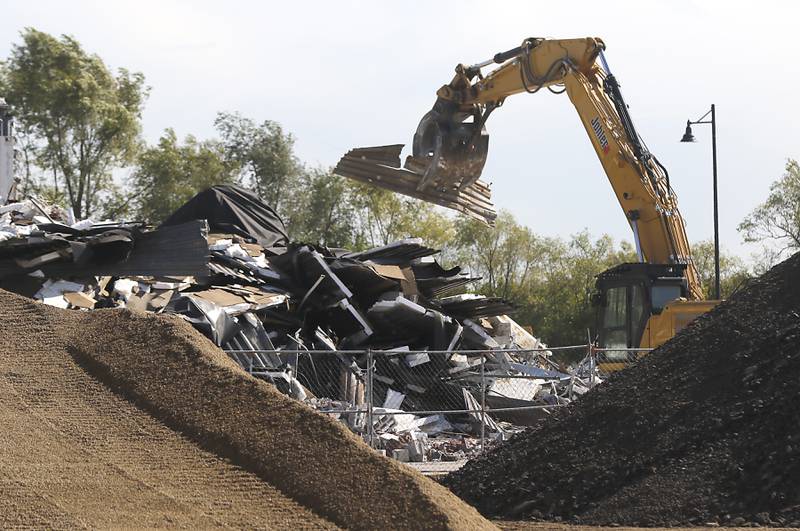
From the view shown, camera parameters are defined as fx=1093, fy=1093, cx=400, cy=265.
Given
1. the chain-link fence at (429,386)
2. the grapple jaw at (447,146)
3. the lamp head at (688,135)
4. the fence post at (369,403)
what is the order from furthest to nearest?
1. the lamp head at (688,135)
2. the grapple jaw at (447,146)
3. the chain-link fence at (429,386)
4. the fence post at (369,403)

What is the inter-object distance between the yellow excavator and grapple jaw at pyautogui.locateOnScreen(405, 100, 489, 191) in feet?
0.06

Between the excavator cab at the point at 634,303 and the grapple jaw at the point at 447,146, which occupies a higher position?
the grapple jaw at the point at 447,146

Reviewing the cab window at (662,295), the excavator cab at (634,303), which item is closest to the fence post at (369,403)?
the excavator cab at (634,303)

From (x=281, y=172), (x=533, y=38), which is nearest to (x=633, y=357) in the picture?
(x=533, y=38)

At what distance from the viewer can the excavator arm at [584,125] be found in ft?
60.8

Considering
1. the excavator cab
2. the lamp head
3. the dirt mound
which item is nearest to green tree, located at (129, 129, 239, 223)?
the lamp head

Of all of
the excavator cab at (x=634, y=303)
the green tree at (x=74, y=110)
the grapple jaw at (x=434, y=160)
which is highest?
the green tree at (x=74, y=110)

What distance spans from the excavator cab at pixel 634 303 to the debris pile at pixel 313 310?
958mm

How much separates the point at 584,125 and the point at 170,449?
12390 millimetres

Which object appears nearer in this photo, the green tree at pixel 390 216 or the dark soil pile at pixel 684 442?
the dark soil pile at pixel 684 442

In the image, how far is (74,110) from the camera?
38.7 meters

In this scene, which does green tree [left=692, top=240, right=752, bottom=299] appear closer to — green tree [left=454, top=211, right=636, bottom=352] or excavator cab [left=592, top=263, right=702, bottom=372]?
green tree [left=454, top=211, right=636, bottom=352]

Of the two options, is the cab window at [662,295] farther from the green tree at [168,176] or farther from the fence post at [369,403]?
the green tree at [168,176]

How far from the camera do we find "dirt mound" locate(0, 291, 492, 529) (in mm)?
7562
